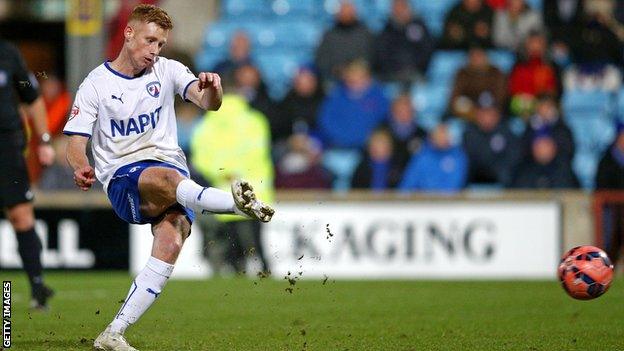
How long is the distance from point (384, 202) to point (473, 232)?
1.12 metres

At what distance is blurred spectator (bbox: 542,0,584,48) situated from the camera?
19562mm

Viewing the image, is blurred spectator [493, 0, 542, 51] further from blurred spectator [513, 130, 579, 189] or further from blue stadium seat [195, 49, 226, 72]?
blue stadium seat [195, 49, 226, 72]

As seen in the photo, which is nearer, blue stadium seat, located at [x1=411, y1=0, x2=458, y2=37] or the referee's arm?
the referee's arm

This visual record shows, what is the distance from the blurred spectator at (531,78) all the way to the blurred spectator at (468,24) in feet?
2.32

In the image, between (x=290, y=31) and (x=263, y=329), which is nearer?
(x=263, y=329)

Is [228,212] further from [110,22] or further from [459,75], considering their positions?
[110,22]

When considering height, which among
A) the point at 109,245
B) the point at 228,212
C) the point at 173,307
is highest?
the point at 228,212

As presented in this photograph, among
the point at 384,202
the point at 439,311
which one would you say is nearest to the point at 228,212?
the point at 439,311

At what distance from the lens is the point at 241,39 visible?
59.9 ft

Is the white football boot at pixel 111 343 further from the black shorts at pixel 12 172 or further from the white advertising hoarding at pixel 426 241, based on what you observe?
the white advertising hoarding at pixel 426 241

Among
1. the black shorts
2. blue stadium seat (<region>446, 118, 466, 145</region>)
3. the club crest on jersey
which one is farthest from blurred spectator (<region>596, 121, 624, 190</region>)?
the club crest on jersey

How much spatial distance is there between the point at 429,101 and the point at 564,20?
238cm

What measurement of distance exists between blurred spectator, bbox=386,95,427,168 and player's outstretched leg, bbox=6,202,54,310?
293 inches

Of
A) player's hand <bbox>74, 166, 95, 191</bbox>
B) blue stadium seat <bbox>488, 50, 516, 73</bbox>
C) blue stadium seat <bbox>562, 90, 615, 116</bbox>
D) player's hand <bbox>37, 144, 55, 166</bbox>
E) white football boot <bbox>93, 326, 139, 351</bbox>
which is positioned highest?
player's hand <bbox>74, 166, 95, 191</bbox>
